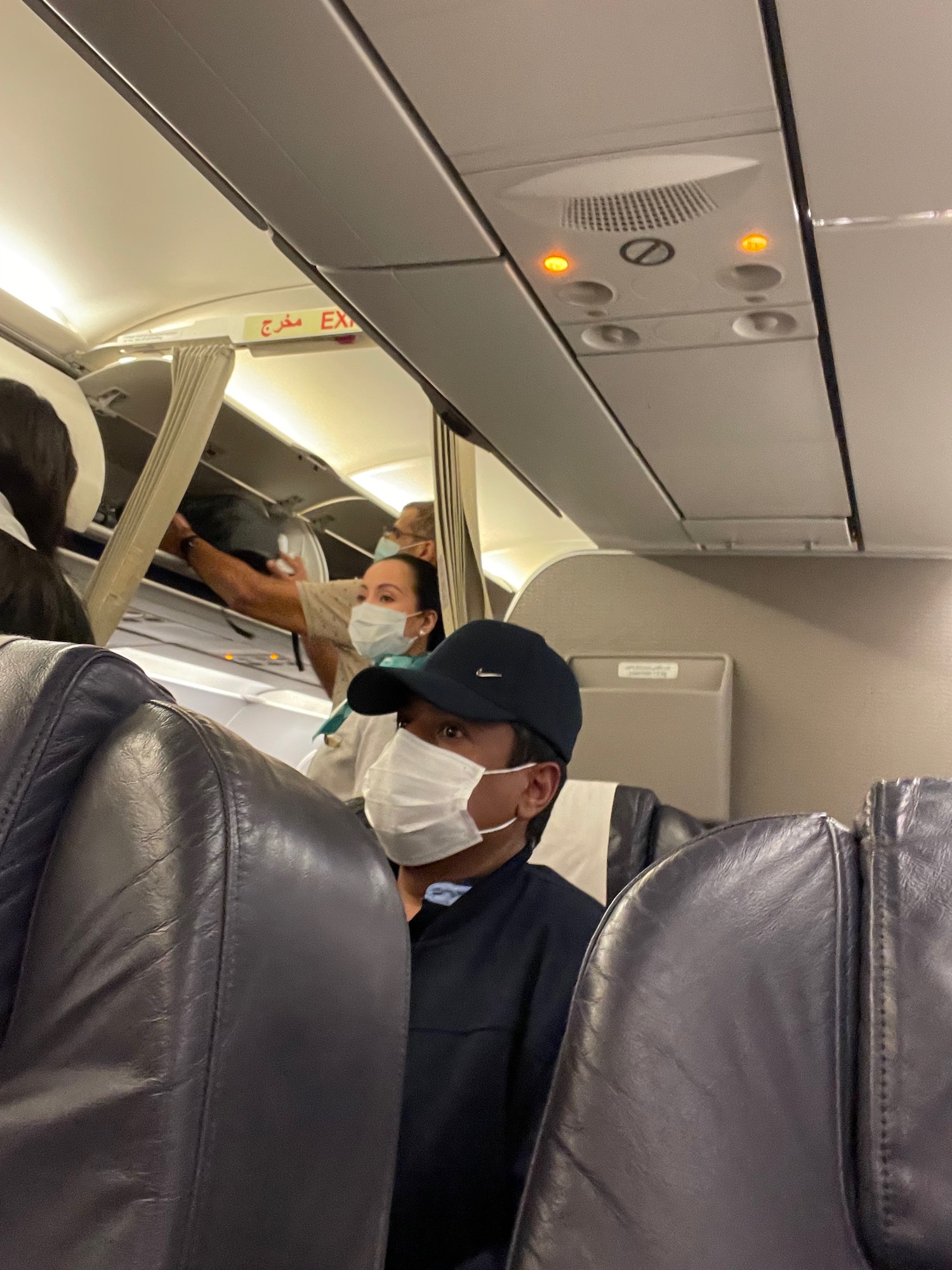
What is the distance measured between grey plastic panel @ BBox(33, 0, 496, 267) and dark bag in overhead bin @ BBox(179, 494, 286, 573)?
356 cm

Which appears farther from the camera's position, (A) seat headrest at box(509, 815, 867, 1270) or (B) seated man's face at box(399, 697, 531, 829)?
(B) seated man's face at box(399, 697, 531, 829)

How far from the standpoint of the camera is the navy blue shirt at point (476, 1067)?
162 cm

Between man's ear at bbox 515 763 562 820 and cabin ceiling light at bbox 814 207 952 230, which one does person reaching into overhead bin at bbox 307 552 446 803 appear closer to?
man's ear at bbox 515 763 562 820

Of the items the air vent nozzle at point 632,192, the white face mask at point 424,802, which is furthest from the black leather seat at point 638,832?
the air vent nozzle at point 632,192

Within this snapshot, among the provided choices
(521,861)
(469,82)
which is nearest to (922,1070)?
(521,861)

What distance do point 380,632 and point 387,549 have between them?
0.63 m

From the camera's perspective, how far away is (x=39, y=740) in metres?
1.00

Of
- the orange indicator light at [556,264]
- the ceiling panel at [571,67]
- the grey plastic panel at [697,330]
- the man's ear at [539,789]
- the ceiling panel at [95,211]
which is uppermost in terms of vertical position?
the ceiling panel at [95,211]

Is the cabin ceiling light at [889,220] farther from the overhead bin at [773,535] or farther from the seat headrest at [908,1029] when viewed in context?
the overhead bin at [773,535]

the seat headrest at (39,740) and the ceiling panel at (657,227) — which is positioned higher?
the ceiling panel at (657,227)

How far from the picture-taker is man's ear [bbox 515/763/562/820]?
2332mm

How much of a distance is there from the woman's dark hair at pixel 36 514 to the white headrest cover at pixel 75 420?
0.14 feet

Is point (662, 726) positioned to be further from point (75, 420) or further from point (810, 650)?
point (75, 420)

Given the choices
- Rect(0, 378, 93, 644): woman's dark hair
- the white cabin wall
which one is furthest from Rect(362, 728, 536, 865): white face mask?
Rect(0, 378, 93, 644): woman's dark hair
